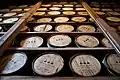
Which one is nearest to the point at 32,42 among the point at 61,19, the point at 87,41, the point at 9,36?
the point at 9,36

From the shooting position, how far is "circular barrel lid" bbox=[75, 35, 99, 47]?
2.79 metres

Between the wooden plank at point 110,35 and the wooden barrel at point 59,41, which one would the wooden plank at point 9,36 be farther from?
the wooden plank at point 110,35

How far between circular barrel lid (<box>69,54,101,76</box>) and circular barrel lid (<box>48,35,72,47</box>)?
0.41 meters

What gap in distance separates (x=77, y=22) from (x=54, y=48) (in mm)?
1310

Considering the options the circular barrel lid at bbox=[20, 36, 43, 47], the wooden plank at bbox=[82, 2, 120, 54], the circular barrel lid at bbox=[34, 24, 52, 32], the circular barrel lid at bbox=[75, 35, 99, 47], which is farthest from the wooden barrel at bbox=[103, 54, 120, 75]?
the circular barrel lid at bbox=[34, 24, 52, 32]

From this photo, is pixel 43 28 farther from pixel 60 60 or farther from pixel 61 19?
pixel 60 60

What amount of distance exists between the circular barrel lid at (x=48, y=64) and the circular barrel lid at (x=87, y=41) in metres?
0.57

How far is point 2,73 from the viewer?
211cm

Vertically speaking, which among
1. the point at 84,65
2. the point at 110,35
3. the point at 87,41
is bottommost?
the point at 84,65

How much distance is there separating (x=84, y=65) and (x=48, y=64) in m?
0.51

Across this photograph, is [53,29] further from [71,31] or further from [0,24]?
[0,24]

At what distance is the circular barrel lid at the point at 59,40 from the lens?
2.78 m

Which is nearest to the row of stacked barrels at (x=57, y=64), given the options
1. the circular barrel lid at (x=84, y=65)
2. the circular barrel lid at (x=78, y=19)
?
the circular barrel lid at (x=84, y=65)

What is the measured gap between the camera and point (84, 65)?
2299 millimetres
